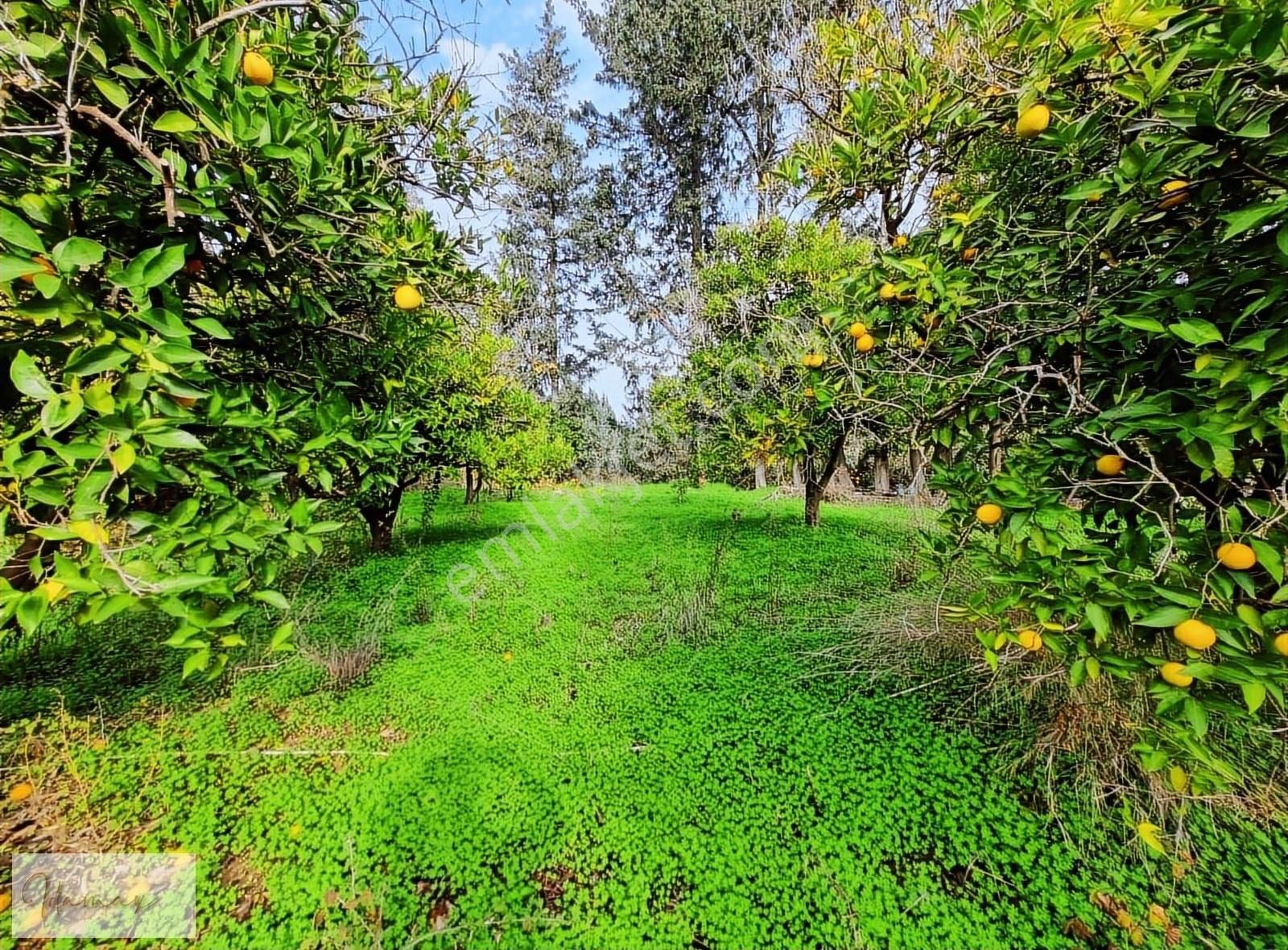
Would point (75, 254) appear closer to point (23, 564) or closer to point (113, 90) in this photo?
point (113, 90)

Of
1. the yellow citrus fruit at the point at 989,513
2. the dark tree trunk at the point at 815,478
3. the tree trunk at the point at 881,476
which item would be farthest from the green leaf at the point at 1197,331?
the tree trunk at the point at 881,476

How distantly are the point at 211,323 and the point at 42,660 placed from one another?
2.89 metres

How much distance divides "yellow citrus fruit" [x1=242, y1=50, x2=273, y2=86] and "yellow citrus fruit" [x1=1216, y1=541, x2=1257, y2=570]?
238cm

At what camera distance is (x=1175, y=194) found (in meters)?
1.04

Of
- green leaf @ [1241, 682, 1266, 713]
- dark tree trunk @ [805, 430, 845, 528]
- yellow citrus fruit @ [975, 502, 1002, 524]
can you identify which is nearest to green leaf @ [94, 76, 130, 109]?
yellow citrus fruit @ [975, 502, 1002, 524]

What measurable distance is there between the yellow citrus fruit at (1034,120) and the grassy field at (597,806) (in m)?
2.06

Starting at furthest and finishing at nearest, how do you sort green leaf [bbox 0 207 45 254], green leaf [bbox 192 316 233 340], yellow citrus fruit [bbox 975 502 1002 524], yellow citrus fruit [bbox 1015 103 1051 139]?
yellow citrus fruit [bbox 975 502 1002 524], yellow citrus fruit [bbox 1015 103 1051 139], green leaf [bbox 192 316 233 340], green leaf [bbox 0 207 45 254]

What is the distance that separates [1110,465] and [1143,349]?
13.7 inches

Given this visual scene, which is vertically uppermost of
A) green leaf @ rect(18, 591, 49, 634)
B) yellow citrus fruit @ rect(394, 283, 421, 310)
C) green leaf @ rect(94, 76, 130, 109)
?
green leaf @ rect(94, 76, 130, 109)

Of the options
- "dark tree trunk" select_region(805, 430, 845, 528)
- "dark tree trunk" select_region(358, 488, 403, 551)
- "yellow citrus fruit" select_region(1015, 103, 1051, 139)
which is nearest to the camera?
"yellow citrus fruit" select_region(1015, 103, 1051, 139)

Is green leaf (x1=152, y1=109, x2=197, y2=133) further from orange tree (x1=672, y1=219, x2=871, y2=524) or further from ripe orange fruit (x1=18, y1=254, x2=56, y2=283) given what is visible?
orange tree (x1=672, y1=219, x2=871, y2=524)

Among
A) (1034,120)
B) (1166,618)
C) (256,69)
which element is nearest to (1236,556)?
(1166,618)

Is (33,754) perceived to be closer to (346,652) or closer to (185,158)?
Result: (346,652)

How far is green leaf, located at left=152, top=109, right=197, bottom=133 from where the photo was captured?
0.94 meters
